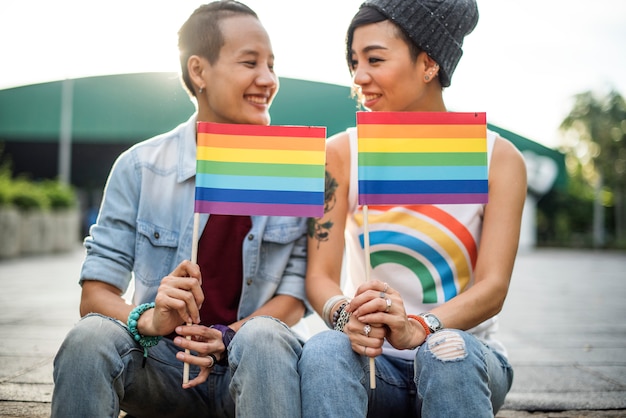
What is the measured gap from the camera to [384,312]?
5.99ft

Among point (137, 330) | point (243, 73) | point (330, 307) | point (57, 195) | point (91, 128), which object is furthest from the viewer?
point (91, 128)

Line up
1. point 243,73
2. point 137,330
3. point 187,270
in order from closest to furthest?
point 187,270
point 137,330
point 243,73

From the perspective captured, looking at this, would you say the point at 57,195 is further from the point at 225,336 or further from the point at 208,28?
the point at 225,336

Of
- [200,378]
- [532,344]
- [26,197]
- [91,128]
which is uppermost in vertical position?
[91,128]

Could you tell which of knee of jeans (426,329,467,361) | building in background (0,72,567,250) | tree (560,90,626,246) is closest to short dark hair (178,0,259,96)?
knee of jeans (426,329,467,361)

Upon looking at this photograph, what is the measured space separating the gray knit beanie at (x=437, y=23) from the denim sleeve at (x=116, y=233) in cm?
104

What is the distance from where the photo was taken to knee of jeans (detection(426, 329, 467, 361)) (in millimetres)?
1774

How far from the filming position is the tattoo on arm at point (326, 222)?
2334mm

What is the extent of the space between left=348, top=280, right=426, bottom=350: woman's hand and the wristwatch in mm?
76

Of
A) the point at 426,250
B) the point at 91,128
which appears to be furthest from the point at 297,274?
the point at 91,128

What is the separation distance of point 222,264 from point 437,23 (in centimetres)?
113

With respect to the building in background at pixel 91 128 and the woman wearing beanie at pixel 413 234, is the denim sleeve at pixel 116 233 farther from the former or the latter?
the building in background at pixel 91 128

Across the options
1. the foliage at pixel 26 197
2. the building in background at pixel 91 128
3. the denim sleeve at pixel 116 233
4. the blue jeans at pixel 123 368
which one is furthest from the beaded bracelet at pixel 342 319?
the foliage at pixel 26 197

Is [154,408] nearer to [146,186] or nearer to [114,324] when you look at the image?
[114,324]
